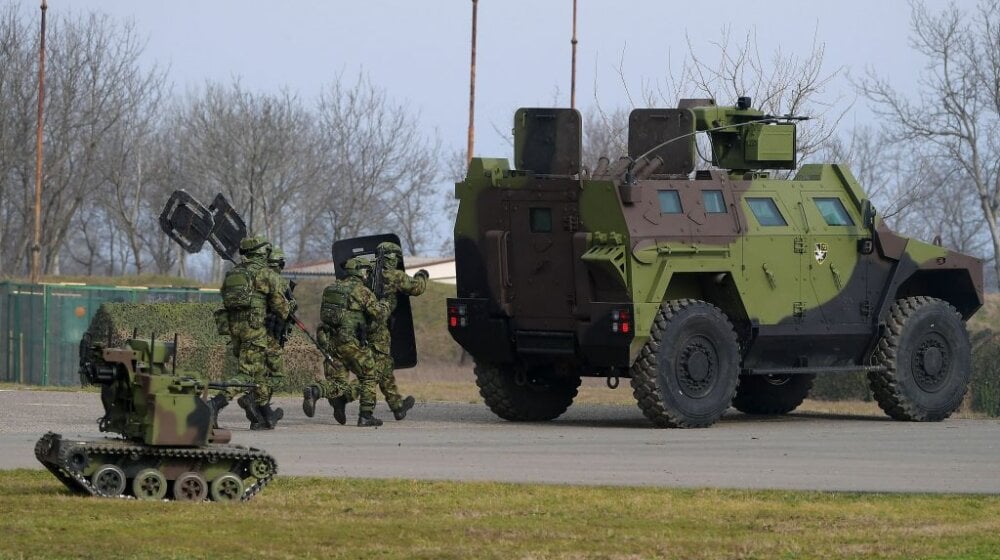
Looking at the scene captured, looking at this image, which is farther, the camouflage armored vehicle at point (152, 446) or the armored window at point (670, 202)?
the armored window at point (670, 202)

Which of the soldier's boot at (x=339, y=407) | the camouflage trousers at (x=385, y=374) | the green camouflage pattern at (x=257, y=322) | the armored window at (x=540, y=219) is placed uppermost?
the armored window at (x=540, y=219)

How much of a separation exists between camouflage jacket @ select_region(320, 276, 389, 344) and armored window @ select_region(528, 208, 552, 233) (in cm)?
189

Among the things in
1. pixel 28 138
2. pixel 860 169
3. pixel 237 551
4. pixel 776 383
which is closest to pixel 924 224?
pixel 860 169

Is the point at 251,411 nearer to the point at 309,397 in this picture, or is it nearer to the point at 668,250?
the point at 309,397

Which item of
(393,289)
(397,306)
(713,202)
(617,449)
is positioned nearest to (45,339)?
(397,306)

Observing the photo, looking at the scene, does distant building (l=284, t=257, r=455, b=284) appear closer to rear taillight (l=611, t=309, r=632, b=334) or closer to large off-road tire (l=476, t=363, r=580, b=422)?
large off-road tire (l=476, t=363, r=580, b=422)

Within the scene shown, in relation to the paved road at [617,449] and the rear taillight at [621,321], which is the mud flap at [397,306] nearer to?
the paved road at [617,449]

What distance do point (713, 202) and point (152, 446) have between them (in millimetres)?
9216

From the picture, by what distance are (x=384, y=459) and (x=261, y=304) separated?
3.63m

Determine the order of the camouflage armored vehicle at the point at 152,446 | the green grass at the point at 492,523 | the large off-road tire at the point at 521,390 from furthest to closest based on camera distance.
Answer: the large off-road tire at the point at 521,390, the camouflage armored vehicle at the point at 152,446, the green grass at the point at 492,523

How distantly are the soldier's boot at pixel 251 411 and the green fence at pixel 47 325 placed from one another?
1163 cm

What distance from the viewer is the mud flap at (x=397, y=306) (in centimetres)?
2136

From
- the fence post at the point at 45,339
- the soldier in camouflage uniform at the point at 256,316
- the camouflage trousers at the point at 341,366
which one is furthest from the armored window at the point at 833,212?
the fence post at the point at 45,339

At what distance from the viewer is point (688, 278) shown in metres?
20.8
